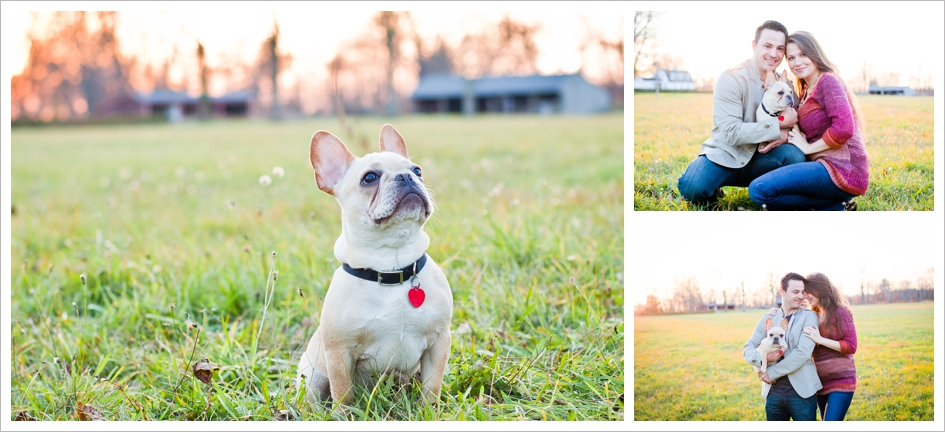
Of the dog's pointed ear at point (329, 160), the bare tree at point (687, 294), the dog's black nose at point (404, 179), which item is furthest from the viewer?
the bare tree at point (687, 294)

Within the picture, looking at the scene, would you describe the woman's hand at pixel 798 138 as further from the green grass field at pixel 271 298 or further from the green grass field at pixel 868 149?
the green grass field at pixel 271 298

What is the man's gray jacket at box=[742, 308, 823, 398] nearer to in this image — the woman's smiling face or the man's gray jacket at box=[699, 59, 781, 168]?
the man's gray jacket at box=[699, 59, 781, 168]

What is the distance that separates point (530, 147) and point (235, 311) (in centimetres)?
479

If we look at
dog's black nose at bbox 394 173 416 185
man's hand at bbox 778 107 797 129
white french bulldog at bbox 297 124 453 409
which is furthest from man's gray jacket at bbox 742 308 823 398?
dog's black nose at bbox 394 173 416 185

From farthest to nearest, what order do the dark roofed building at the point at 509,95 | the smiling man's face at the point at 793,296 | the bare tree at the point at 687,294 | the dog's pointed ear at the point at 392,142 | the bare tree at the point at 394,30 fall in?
the dark roofed building at the point at 509,95, the bare tree at the point at 394,30, the bare tree at the point at 687,294, the smiling man's face at the point at 793,296, the dog's pointed ear at the point at 392,142

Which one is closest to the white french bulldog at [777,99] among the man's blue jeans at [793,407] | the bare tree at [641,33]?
the bare tree at [641,33]

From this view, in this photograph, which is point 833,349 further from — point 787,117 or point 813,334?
point 787,117

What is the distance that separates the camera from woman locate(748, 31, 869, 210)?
2.16 meters

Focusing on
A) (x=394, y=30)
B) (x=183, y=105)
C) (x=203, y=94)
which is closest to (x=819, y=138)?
(x=394, y=30)

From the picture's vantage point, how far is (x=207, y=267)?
336 centimetres

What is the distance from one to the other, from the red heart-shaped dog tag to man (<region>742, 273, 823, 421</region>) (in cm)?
121

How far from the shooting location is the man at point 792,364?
220 centimetres

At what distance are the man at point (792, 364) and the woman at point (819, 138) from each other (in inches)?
13.4

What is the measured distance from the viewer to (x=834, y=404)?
2240 millimetres
